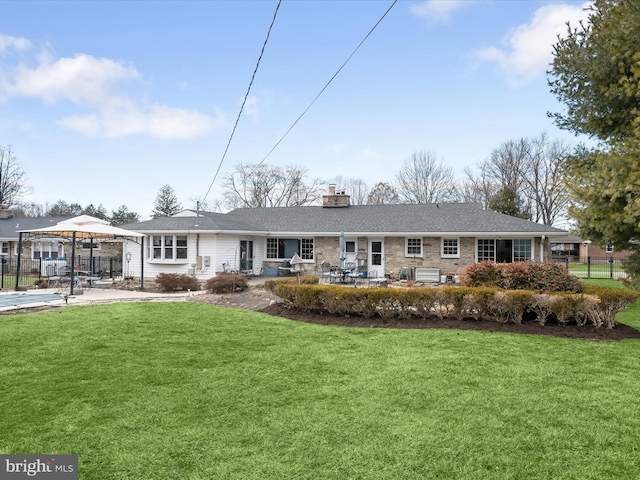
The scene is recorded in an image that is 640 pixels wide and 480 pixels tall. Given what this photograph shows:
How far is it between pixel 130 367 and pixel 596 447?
5.53 m

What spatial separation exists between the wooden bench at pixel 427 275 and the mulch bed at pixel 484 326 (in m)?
9.60

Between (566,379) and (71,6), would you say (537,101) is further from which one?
(71,6)

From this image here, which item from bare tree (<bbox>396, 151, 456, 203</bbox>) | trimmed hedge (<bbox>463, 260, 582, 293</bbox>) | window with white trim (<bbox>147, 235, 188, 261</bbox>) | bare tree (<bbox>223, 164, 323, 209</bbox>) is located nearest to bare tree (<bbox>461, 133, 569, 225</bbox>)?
bare tree (<bbox>396, 151, 456, 203</bbox>)

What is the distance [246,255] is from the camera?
→ 2114 centimetres

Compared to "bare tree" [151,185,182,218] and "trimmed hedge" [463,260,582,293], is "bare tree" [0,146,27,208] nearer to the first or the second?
"bare tree" [151,185,182,218]

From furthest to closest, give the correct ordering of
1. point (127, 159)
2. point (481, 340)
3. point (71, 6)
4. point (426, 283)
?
point (127, 159) < point (426, 283) < point (71, 6) < point (481, 340)

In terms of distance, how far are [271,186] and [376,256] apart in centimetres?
2774

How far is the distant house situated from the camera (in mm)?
18625

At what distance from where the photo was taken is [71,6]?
10.2 metres

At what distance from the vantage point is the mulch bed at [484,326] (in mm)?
7852

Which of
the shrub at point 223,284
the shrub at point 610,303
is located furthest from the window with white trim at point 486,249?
the shrub at point 223,284

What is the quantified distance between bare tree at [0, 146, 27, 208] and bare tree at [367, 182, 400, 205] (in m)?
42.7

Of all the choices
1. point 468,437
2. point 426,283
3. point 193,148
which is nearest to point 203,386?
point 468,437

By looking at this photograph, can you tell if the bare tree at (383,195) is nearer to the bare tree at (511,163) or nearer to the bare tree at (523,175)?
the bare tree at (523,175)
